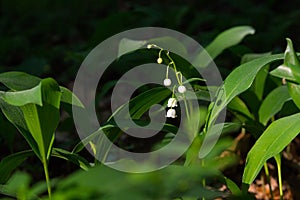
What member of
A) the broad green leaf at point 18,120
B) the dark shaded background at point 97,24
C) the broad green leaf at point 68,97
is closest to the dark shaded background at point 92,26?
the dark shaded background at point 97,24

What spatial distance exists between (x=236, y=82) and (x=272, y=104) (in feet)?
1.46

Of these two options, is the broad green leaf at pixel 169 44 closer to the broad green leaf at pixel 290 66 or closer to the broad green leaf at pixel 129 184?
the broad green leaf at pixel 290 66

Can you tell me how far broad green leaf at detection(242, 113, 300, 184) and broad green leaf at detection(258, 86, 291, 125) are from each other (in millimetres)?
384

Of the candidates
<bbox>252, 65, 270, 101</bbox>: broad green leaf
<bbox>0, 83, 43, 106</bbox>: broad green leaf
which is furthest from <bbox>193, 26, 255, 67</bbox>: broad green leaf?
<bbox>0, 83, 43, 106</bbox>: broad green leaf

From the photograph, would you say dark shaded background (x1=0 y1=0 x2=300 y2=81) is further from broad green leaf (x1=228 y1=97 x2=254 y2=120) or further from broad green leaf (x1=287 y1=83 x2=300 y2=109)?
broad green leaf (x1=287 y1=83 x2=300 y2=109)

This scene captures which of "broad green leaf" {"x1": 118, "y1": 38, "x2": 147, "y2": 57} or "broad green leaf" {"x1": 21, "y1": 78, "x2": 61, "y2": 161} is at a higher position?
"broad green leaf" {"x1": 118, "y1": 38, "x2": 147, "y2": 57}

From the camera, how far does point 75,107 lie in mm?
1925

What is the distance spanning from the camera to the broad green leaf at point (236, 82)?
1.61m

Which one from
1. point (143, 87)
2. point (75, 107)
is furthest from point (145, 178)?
point (143, 87)

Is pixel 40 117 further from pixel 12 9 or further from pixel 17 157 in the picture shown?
pixel 12 9

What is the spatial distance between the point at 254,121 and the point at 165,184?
3.97 feet

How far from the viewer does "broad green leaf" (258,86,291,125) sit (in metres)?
2.02

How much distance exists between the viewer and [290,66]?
158 cm

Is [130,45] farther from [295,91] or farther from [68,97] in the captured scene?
[295,91]
